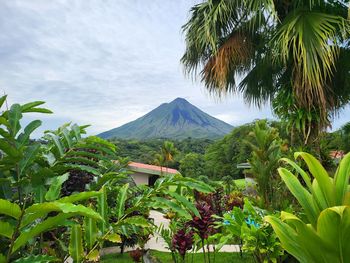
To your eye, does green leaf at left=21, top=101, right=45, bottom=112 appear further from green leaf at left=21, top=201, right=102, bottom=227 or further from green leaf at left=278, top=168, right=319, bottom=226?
green leaf at left=278, top=168, right=319, bottom=226

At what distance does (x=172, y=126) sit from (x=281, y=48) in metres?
174

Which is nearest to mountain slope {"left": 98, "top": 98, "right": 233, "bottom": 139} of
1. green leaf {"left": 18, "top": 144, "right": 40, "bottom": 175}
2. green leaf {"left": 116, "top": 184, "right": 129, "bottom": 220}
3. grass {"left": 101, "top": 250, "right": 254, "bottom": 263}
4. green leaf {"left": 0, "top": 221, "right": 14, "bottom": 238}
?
grass {"left": 101, "top": 250, "right": 254, "bottom": 263}

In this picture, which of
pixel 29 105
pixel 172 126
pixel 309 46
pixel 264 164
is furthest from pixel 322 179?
pixel 172 126

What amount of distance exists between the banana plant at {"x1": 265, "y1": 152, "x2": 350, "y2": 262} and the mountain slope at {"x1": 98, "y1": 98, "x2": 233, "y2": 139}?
504 ft

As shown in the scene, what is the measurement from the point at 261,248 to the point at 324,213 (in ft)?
5.05

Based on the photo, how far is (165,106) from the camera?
199750 mm

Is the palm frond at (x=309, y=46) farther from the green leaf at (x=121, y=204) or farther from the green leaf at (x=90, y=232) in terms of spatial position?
the green leaf at (x=90, y=232)

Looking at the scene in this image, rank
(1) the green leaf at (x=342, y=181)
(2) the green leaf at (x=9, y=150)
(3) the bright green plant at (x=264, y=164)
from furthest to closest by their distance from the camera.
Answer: (3) the bright green plant at (x=264, y=164), (1) the green leaf at (x=342, y=181), (2) the green leaf at (x=9, y=150)

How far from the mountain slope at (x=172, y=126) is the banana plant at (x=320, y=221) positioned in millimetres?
153482

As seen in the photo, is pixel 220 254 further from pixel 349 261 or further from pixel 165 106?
pixel 165 106

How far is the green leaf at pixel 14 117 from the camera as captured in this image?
3.91 feet

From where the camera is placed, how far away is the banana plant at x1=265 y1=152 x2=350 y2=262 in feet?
5.21

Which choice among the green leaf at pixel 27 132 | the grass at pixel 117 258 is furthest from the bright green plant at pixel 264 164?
the grass at pixel 117 258

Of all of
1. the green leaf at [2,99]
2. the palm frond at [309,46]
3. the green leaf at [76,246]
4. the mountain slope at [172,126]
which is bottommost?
the green leaf at [76,246]
